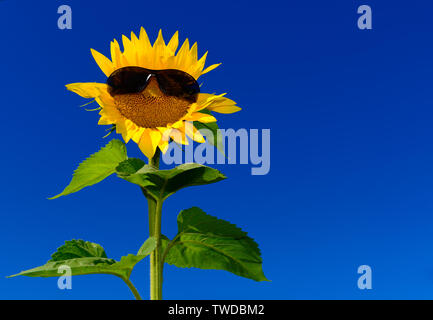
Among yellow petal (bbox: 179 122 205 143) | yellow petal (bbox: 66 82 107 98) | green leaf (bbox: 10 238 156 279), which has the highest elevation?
yellow petal (bbox: 66 82 107 98)

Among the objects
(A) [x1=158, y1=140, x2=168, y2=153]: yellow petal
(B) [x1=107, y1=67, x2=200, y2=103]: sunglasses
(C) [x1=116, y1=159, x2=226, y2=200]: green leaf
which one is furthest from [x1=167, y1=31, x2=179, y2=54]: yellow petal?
(C) [x1=116, y1=159, x2=226, y2=200]: green leaf

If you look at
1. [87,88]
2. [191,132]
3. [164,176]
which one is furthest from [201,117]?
[87,88]

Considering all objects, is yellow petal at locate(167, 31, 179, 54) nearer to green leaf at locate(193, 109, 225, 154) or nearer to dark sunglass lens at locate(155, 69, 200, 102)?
dark sunglass lens at locate(155, 69, 200, 102)

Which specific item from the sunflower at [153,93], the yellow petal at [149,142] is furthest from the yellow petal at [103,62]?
the yellow petal at [149,142]

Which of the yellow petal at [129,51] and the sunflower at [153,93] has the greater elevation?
the yellow petal at [129,51]

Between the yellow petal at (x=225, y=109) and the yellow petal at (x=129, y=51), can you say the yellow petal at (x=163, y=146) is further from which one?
the yellow petal at (x=129, y=51)
